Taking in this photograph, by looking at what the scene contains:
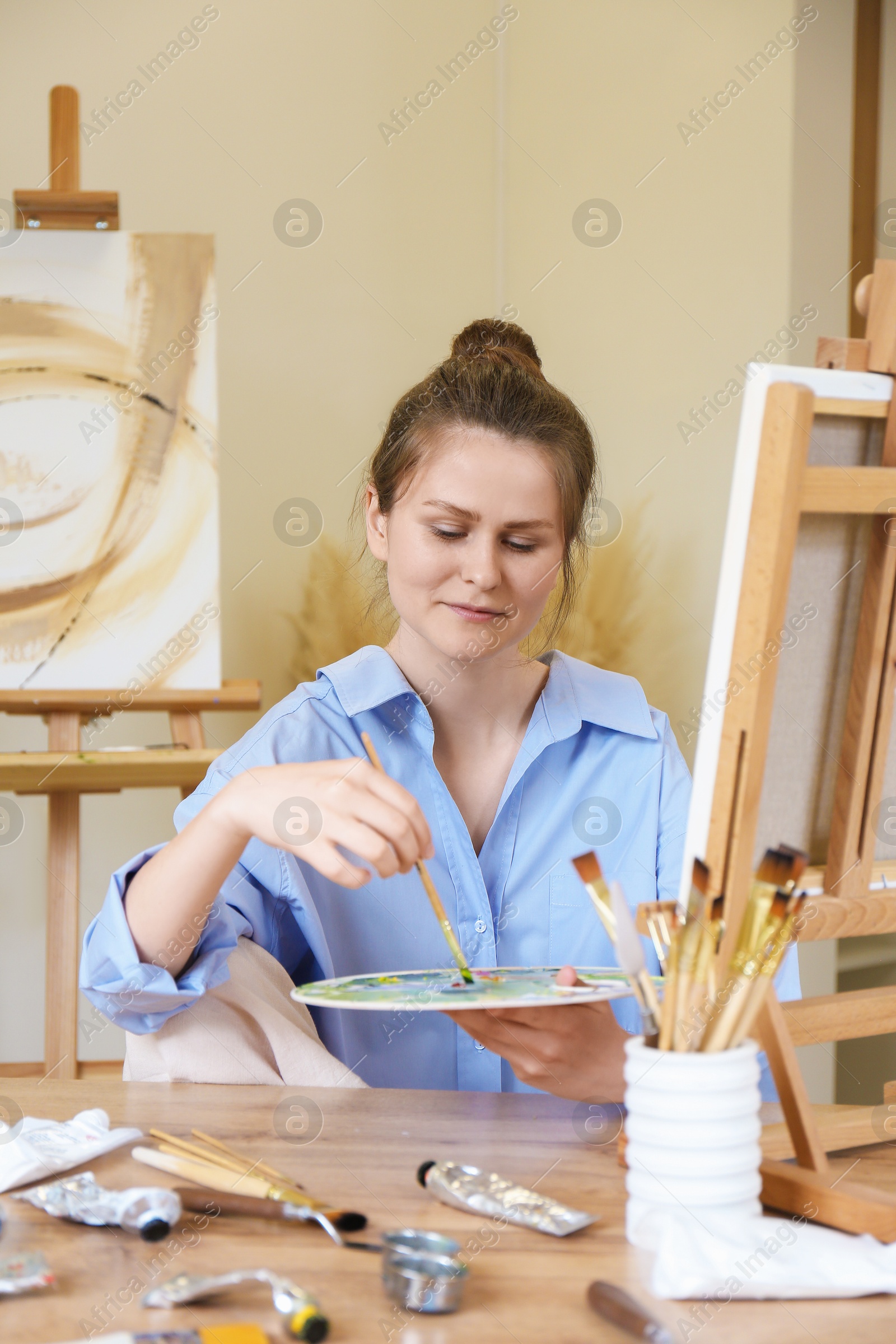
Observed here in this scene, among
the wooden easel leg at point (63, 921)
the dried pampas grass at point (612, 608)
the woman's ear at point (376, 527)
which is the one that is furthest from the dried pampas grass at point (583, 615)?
the woman's ear at point (376, 527)

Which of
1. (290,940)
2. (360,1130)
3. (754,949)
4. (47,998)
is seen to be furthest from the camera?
(47,998)

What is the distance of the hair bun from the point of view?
1.39 m

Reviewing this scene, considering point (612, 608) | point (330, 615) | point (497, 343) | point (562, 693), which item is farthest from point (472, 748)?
point (330, 615)

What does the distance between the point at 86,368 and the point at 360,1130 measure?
5.54ft

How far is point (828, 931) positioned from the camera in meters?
0.74

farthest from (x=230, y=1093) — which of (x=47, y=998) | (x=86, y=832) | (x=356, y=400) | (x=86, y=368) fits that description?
(x=356, y=400)

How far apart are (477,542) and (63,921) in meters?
1.19

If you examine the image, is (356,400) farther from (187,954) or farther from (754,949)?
(754,949)

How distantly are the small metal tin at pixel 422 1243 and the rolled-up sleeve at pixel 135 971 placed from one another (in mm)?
336

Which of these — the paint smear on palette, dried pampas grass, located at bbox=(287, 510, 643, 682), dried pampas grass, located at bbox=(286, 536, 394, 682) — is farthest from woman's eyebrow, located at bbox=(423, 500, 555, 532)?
dried pampas grass, located at bbox=(286, 536, 394, 682)

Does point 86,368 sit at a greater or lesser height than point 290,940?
greater

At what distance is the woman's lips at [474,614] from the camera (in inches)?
47.9

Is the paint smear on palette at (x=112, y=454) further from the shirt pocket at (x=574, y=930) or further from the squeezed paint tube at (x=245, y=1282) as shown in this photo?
the squeezed paint tube at (x=245, y=1282)

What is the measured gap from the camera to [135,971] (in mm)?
889
